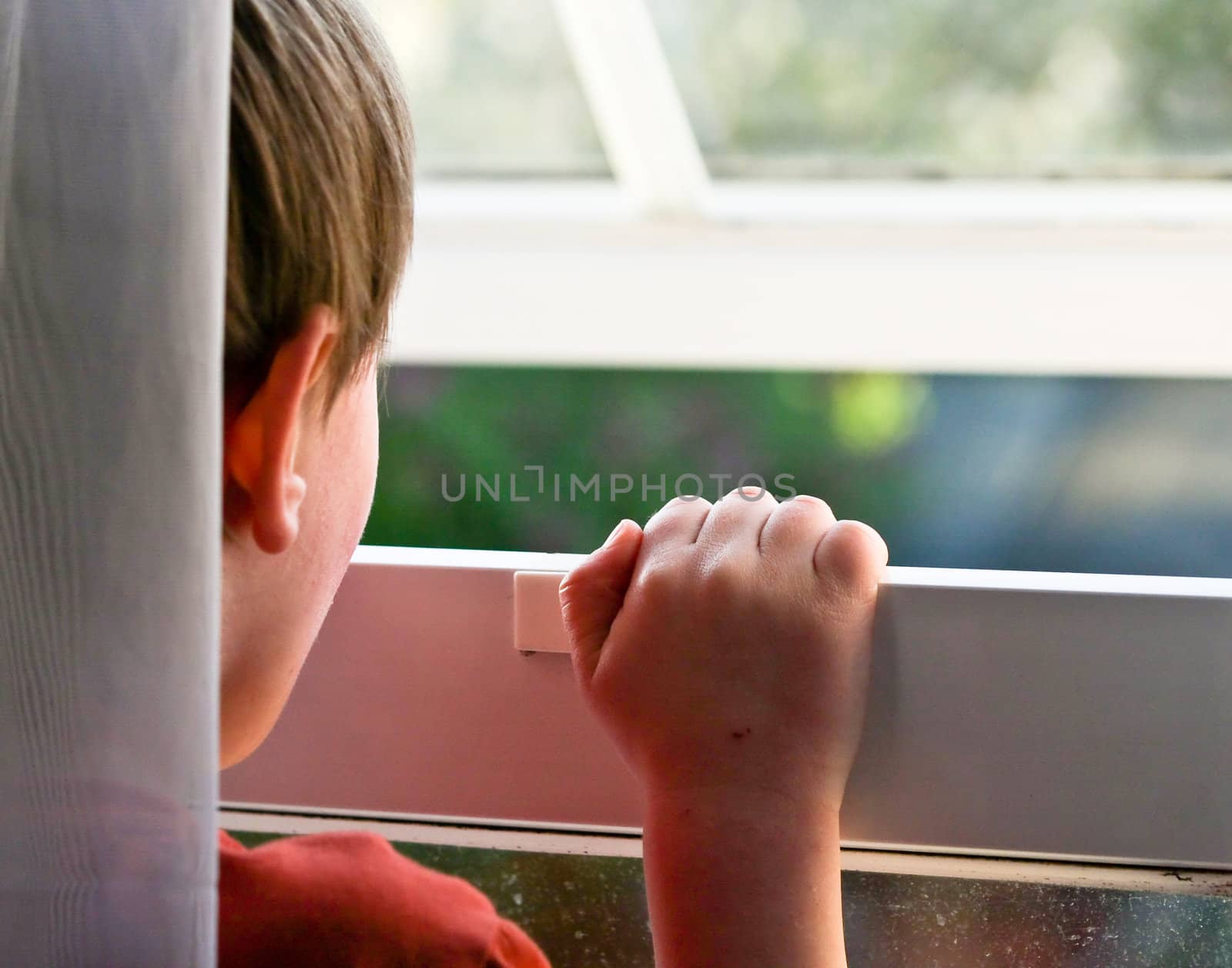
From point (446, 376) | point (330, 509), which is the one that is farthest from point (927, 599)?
point (446, 376)

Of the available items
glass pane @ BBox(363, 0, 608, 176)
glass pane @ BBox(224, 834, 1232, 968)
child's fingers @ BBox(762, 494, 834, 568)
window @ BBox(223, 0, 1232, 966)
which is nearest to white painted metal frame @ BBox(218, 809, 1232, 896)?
glass pane @ BBox(224, 834, 1232, 968)

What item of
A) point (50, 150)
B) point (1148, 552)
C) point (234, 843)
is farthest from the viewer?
point (1148, 552)

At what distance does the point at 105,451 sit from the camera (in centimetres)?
32

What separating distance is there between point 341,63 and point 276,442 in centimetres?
13

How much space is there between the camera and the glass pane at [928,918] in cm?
41

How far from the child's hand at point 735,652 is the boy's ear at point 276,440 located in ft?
0.33

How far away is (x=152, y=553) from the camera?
323 millimetres

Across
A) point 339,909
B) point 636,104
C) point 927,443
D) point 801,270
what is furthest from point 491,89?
point 339,909

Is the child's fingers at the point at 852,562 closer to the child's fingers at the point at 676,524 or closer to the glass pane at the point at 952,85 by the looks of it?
the child's fingers at the point at 676,524

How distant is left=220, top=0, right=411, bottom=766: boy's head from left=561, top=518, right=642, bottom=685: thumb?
0.09 meters

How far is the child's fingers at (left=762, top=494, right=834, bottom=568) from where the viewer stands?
1.29ft

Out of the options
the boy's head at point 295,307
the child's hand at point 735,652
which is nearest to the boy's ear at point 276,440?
the boy's head at point 295,307

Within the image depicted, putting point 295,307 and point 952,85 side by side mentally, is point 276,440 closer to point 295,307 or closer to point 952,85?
point 295,307

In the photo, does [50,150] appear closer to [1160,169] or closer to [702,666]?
[702,666]
